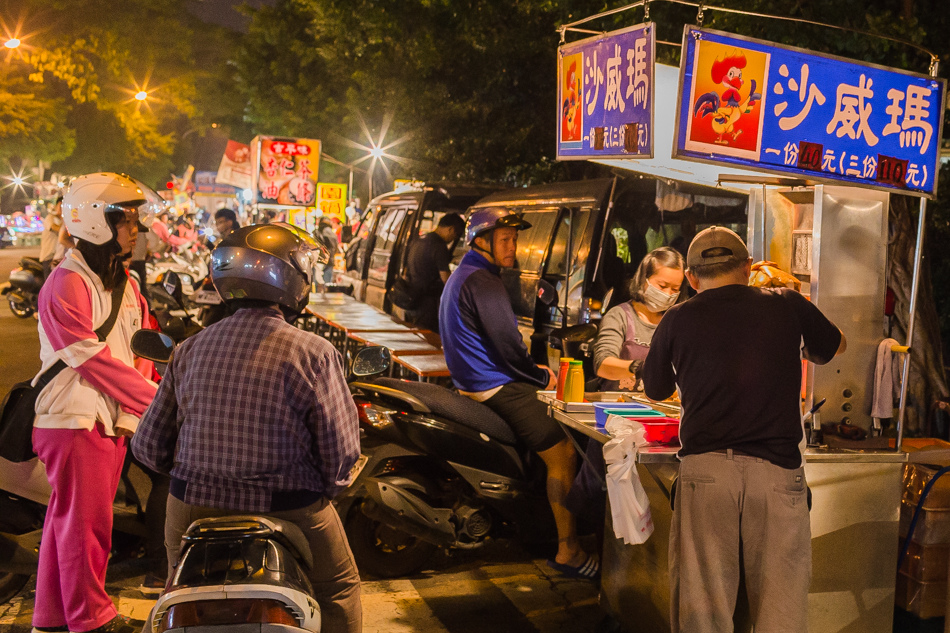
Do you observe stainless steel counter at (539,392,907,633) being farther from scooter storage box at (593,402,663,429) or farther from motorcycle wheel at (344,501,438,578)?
motorcycle wheel at (344,501,438,578)

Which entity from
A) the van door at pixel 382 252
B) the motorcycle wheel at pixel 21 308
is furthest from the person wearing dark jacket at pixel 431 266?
the motorcycle wheel at pixel 21 308

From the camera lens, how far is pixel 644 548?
13.4 ft

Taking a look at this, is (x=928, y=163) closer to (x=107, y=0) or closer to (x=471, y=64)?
(x=471, y=64)

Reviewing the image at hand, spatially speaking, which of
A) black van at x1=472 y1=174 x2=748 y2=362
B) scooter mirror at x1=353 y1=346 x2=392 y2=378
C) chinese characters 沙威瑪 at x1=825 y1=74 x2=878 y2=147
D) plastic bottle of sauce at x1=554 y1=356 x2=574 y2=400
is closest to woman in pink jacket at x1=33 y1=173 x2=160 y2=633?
scooter mirror at x1=353 y1=346 x2=392 y2=378

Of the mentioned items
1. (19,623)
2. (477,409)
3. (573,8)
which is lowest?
(19,623)

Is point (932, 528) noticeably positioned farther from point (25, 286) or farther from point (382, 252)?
point (25, 286)

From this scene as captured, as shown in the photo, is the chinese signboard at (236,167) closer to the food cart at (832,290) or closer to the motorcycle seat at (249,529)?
the food cart at (832,290)

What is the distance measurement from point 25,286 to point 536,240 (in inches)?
436

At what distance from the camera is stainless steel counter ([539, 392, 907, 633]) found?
149 inches

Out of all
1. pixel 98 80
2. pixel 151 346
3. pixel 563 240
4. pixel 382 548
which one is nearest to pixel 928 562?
pixel 382 548

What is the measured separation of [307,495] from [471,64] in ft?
41.7

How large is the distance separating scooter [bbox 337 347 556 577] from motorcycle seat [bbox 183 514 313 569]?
1.88m

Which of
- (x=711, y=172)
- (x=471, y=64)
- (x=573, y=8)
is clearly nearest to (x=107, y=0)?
(x=471, y=64)

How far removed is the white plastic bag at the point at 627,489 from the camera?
143 inches
